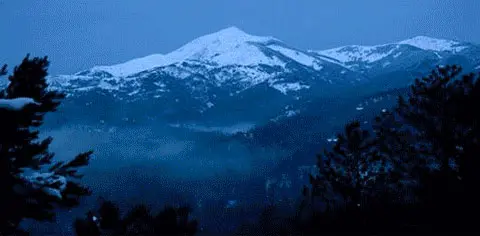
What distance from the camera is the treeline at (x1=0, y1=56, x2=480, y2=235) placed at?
20.7 ft

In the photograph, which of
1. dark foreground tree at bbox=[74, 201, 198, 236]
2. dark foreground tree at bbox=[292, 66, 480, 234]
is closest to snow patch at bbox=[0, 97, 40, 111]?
dark foreground tree at bbox=[292, 66, 480, 234]

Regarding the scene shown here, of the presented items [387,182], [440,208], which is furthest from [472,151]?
[387,182]

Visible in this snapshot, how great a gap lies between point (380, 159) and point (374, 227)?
577 inches

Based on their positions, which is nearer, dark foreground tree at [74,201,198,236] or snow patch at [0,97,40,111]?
snow patch at [0,97,40,111]

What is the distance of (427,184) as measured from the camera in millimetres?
14328

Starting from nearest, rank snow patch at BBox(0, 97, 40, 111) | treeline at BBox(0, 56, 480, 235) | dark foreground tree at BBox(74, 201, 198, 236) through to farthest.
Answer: snow patch at BBox(0, 97, 40, 111) < treeline at BBox(0, 56, 480, 235) < dark foreground tree at BBox(74, 201, 198, 236)

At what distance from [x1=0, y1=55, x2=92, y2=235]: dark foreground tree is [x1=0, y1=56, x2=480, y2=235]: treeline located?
0.06 feet

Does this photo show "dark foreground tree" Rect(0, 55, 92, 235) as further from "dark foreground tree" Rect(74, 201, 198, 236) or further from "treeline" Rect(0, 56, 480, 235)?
"dark foreground tree" Rect(74, 201, 198, 236)

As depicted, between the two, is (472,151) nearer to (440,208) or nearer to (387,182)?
(440,208)

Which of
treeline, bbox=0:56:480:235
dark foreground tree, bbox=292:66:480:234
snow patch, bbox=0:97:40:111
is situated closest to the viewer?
snow patch, bbox=0:97:40:111

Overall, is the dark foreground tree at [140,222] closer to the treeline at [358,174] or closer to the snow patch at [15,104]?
the treeline at [358,174]

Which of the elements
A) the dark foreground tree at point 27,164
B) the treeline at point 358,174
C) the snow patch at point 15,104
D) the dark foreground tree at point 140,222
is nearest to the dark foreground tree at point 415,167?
the treeline at point 358,174

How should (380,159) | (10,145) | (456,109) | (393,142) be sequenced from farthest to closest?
(380,159)
(393,142)
(456,109)
(10,145)

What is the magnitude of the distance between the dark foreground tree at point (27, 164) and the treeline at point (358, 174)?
0.02 metres
